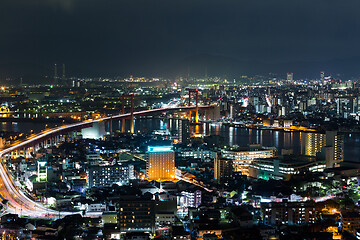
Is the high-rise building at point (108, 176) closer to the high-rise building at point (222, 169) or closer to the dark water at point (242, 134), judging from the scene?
the high-rise building at point (222, 169)

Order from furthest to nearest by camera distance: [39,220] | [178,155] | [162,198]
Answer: [178,155], [162,198], [39,220]

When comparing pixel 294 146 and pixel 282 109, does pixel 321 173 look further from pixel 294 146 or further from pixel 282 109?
pixel 282 109

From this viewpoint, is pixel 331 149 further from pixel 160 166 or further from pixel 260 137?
pixel 260 137

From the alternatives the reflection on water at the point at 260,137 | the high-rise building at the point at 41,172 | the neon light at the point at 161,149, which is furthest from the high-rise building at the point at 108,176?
the reflection on water at the point at 260,137

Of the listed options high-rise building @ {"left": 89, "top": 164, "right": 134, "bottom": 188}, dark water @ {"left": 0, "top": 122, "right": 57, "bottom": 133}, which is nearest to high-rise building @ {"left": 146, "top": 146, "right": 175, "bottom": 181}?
high-rise building @ {"left": 89, "top": 164, "right": 134, "bottom": 188}

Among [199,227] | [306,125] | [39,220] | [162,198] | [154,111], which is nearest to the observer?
[199,227]

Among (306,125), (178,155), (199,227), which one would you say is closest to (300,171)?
(178,155)
